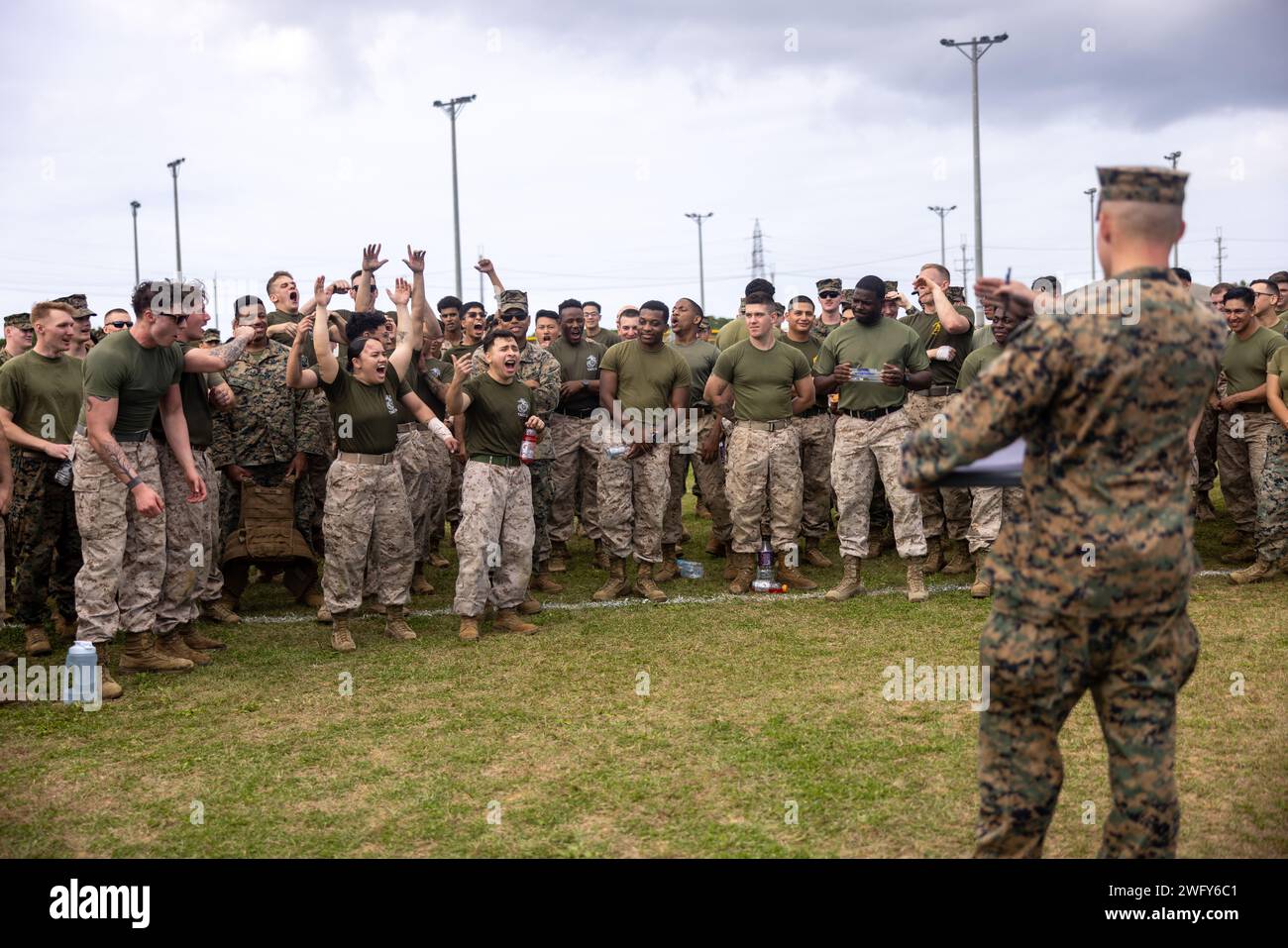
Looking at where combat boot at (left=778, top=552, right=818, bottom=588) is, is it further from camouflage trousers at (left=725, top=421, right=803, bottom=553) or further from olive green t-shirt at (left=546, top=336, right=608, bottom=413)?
olive green t-shirt at (left=546, top=336, right=608, bottom=413)

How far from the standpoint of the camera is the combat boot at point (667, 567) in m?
11.2

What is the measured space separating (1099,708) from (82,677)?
20.7ft

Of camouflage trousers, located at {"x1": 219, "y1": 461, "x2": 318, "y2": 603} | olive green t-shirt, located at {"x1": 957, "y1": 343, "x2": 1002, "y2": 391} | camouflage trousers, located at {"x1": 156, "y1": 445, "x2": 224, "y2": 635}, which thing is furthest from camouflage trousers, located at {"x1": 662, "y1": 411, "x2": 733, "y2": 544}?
camouflage trousers, located at {"x1": 156, "y1": 445, "x2": 224, "y2": 635}

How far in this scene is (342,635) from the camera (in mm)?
8602

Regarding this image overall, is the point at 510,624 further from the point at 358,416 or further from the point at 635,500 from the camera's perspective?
the point at 358,416

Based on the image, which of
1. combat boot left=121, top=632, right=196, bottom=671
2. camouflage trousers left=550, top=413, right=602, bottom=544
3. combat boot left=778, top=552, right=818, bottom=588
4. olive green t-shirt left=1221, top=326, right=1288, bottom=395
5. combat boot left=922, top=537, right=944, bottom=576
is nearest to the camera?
combat boot left=121, top=632, right=196, bottom=671

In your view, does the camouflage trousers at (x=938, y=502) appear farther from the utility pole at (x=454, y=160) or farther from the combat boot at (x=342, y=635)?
the utility pole at (x=454, y=160)

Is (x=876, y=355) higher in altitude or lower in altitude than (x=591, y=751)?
higher

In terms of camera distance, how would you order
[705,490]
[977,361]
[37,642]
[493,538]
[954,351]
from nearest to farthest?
[37,642] → [493,538] → [977,361] → [954,351] → [705,490]

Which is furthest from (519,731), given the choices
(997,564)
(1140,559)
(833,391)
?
(833,391)

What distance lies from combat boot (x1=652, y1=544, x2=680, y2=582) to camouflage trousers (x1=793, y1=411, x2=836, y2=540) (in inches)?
58.1

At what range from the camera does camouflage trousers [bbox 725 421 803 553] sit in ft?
33.8

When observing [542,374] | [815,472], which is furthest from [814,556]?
[542,374]
